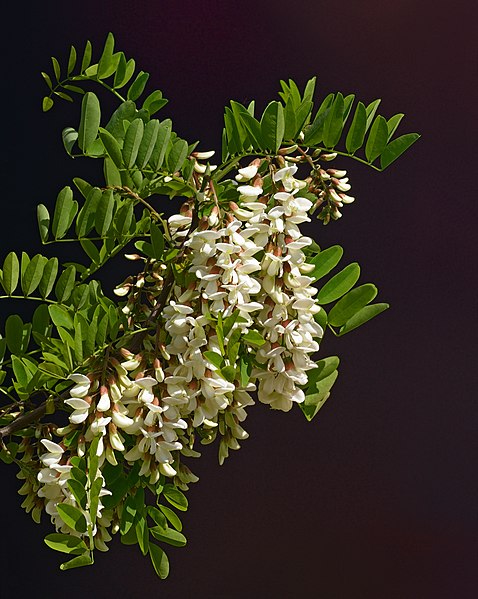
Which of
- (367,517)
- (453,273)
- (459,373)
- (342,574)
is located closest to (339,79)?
(453,273)

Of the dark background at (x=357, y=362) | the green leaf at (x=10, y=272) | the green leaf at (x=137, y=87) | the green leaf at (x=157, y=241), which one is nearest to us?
the green leaf at (x=157, y=241)

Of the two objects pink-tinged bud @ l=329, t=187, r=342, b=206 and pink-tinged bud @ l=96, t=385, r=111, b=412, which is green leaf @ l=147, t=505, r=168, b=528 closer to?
pink-tinged bud @ l=96, t=385, r=111, b=412

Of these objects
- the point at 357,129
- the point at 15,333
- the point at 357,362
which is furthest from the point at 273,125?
the point at 357,362

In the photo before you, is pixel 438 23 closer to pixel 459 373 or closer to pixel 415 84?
pixel 415 84

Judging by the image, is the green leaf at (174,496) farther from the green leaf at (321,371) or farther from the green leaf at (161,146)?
the green leaf at (161,146)

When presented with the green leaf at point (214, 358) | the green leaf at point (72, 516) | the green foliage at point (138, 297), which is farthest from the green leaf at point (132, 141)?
the green leaf at point (72, 516)

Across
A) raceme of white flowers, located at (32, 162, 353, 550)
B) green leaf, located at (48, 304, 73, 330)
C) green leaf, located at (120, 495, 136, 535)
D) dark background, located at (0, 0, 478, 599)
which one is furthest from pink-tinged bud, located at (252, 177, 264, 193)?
dark background, located at (0, 0, 478, 599)

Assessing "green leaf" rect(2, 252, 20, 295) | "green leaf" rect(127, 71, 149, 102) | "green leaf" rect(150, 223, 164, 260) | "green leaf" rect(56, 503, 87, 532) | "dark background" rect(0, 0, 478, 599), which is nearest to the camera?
"green leaf" rect(56, 503, 87, 532)
